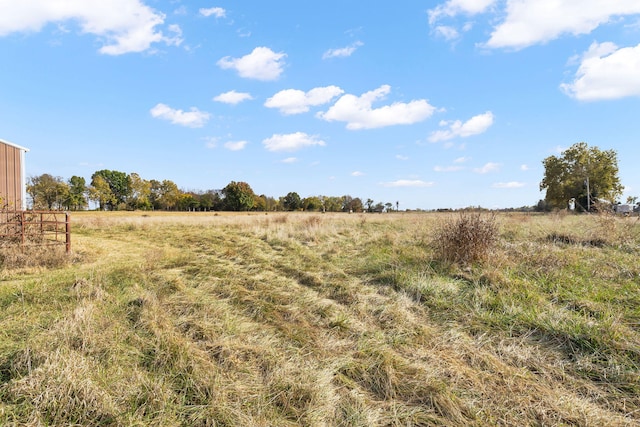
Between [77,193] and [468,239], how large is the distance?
72712 mm

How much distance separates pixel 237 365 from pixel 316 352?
0.87m

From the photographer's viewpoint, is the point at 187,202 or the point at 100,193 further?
the point at 187,202

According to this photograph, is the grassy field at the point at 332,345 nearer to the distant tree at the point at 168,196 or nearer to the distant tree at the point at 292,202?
the distant tree at the point at 168,196

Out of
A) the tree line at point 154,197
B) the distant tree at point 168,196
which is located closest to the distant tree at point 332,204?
the tree line at point 154,197

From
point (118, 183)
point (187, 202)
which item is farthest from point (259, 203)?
point (118, 183)

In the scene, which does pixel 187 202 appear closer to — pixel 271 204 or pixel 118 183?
pixel 118 183

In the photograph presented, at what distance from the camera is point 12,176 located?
1114 centimetres

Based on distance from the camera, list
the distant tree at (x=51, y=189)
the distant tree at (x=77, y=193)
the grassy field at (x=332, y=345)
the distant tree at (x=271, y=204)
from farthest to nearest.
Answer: the distant tree at (x=271, y=204), the distant tree at (x=77, y=193), the distant tree at (x=51, y=189), the grassy field at (x=332, y=345)

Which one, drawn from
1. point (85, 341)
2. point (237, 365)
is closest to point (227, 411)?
point (237, 365)

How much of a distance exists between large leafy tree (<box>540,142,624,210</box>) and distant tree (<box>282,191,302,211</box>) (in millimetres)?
58518

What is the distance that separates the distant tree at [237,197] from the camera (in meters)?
73.1

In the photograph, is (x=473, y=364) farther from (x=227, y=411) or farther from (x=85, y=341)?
(x=85, y=341)

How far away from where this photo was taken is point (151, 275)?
6492mm

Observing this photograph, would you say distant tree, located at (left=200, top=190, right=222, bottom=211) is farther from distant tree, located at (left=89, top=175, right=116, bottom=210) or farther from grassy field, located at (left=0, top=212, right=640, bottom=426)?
grassy field, located at (left=0, top=212, right=640, bottom=426)
